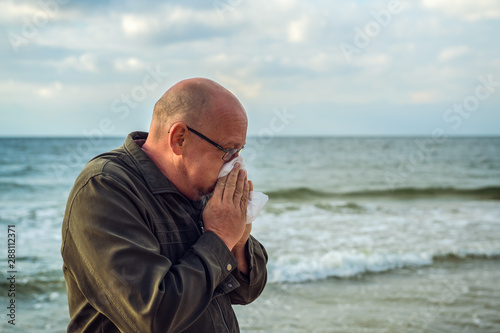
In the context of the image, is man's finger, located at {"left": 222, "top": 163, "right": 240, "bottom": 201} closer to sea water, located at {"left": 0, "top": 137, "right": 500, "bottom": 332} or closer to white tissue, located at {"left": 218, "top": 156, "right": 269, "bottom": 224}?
white tissue, located at {"left": 218, "top": 156, "right": 269, "bottom": 224}

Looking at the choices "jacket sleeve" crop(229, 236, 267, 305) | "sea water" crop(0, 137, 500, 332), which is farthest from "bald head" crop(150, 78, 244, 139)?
"sea water" crop(0, 137, 500, 332)

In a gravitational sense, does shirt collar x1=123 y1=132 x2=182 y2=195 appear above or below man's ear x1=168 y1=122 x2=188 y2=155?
below

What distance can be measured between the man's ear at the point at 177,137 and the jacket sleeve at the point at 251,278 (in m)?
0.58

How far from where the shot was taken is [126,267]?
163 cm

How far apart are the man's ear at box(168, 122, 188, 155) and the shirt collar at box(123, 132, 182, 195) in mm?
111

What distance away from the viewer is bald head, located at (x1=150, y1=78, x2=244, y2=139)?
198 cm

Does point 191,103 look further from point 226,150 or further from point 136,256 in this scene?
point 136,256

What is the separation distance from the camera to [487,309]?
5723 mm

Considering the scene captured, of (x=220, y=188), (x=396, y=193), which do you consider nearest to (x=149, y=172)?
(x=220, y=188)

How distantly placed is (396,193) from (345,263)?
36.7 feet

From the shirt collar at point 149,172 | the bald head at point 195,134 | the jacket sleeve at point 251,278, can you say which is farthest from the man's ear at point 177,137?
the jacket sleeve at point 251,278

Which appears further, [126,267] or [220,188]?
[220,188]

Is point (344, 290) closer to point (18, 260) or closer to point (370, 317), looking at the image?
point (370, 317)

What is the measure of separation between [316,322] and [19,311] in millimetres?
3477
